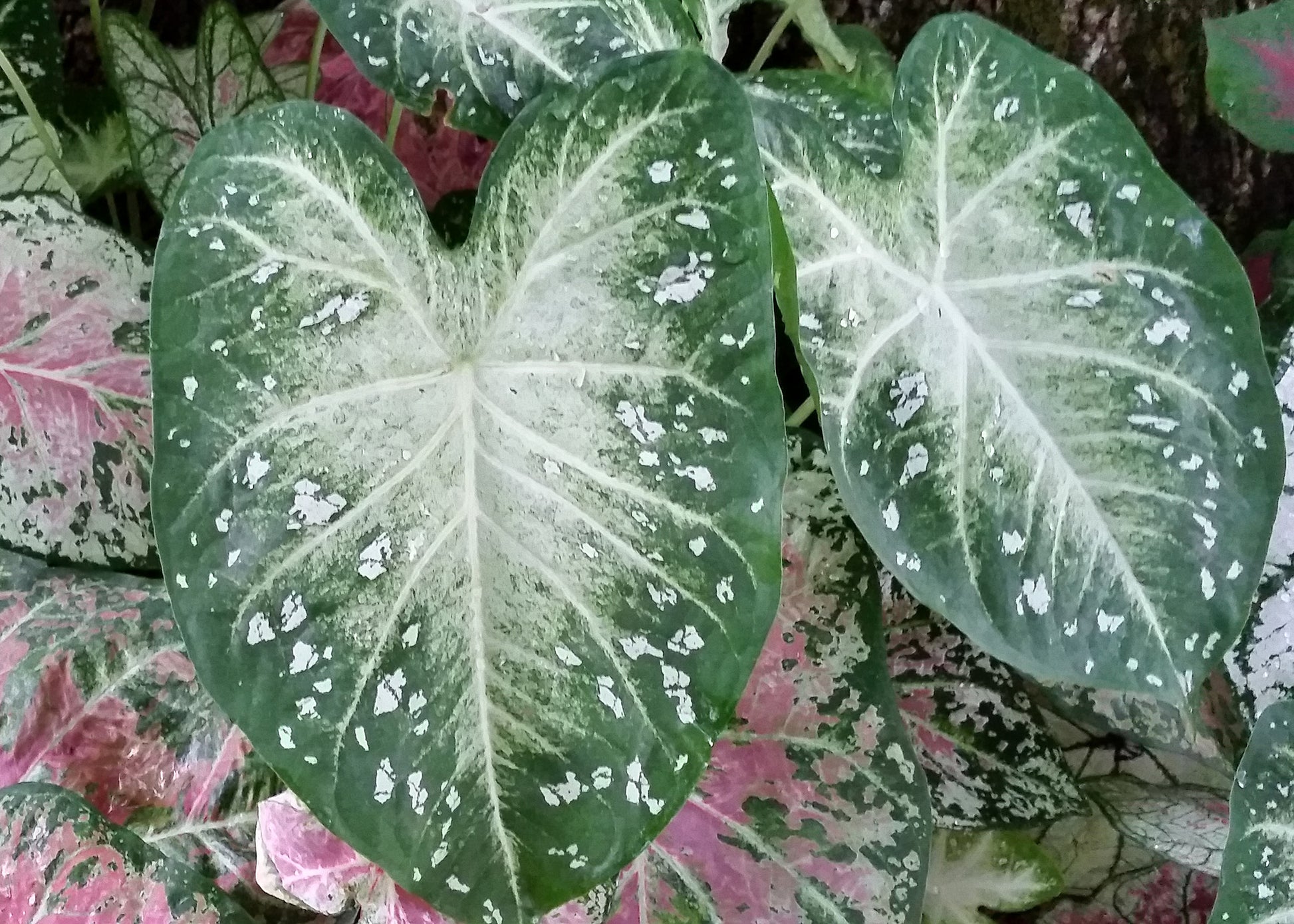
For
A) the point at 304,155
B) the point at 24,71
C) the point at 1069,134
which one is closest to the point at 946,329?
the point at 1069,134

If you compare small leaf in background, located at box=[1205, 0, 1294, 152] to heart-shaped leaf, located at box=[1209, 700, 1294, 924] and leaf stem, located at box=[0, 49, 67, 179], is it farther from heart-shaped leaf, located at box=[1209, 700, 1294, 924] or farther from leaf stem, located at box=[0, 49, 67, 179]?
leaf stem, located at box=[0, 49, 67, 179]

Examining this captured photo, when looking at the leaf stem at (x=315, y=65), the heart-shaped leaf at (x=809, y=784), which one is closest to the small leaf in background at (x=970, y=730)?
the heart-shaped leaf at (x=809, y=784)

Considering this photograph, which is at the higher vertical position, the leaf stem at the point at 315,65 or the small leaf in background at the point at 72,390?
the leaf stem at the point at 315,65

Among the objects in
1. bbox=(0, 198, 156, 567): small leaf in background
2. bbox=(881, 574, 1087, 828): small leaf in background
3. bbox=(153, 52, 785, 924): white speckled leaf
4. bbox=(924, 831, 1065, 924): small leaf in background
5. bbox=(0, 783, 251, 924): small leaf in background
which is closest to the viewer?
bbox=(153, 52, 785, 924): white speckled leaf

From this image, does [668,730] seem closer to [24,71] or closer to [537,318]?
[537,318]

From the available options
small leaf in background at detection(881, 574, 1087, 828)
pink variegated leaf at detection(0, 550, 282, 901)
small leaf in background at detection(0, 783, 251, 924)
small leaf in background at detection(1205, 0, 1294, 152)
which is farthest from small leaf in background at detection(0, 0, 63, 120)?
small leaf in background at detection(1205, 0, 1294, 152)

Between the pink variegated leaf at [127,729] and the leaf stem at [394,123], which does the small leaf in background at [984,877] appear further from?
the leaf stem at [394,123]

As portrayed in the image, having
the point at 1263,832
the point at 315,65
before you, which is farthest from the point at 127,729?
the point at 1263,832
